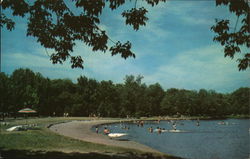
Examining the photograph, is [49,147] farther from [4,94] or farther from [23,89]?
[23,89]

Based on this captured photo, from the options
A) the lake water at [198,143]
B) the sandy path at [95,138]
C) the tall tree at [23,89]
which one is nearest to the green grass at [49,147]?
the sandy path at [95,138]

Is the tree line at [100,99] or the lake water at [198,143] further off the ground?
the tree line at [100,99]

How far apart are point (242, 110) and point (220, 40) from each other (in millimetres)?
155066

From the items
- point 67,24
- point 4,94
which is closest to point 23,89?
point 4,94

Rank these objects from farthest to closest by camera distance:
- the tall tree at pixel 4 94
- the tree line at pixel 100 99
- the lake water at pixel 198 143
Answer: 1. the tree line at pixel 100 99
2. the tall tree at pixel 4 94
3. the lake water at pixel 198 143

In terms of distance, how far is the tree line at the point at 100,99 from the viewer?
93.8m

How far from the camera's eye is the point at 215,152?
98.3 ft

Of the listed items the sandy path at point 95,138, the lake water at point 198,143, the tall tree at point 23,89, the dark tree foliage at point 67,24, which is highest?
the tall tree at point 23,89

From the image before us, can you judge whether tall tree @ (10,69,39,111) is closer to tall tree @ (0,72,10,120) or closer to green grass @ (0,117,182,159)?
tall tree @ (0,72,10,120)

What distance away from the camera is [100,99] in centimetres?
11500

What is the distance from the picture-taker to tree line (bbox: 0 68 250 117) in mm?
93812

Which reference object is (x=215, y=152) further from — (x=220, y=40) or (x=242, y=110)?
(x=242, y=110)

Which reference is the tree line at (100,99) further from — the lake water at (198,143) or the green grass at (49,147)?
the green grass at (49,147)

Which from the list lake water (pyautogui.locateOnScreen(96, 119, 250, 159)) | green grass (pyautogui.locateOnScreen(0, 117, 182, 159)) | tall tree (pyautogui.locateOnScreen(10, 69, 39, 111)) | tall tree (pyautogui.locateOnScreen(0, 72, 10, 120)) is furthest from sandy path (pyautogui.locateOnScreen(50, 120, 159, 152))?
tall tree (pyautogui.locateOnScreen(10, 69, 39, 111))
